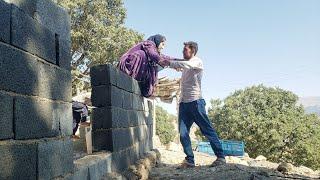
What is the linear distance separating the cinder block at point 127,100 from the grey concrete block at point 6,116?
3001mm

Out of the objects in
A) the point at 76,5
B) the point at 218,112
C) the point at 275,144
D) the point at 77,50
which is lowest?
the point at 275,144

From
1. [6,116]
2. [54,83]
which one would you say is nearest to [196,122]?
[54,83]

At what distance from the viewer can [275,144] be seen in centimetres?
3334

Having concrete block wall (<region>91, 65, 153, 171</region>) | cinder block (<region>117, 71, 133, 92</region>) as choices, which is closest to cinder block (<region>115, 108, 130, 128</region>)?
concrete block wall (<region>91, 65, 153, 171</region>)

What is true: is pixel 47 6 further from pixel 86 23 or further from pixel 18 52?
pixel 86 23

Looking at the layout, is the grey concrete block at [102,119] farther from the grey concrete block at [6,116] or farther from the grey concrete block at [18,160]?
the grey concrete block at [6,116]

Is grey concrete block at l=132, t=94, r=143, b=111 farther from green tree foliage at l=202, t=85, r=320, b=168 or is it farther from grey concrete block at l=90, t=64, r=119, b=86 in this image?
green tree foliage at l=202, t=85, r=320, b=168

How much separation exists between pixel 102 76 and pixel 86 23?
1899 cm

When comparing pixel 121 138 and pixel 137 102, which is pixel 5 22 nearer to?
pixel 121 138

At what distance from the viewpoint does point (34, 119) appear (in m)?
2.35

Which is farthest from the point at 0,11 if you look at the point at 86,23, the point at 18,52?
the point at 86,23

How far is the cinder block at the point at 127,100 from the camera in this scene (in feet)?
16.8

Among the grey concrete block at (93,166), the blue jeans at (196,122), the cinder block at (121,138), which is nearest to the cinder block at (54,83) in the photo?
the grey concrete block at (93,166)

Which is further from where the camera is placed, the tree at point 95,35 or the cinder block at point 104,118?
the tree at point 95,35
